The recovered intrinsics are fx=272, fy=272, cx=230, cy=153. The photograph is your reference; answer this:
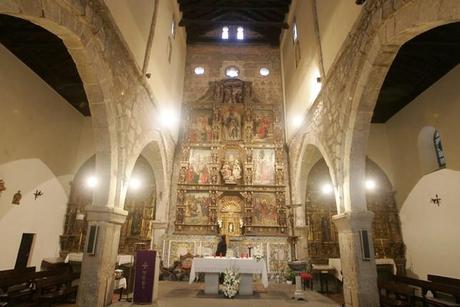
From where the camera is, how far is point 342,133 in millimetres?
6395

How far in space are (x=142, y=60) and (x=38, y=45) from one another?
2.71m

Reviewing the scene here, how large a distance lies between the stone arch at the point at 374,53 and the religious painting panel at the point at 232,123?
7.48 meters

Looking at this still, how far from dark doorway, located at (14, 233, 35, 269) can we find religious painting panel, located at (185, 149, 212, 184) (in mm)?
5952

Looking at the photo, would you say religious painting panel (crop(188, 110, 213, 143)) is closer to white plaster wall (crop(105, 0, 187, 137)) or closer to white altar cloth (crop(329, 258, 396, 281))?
white plaster wall (crop(105, 0, 187, 137))

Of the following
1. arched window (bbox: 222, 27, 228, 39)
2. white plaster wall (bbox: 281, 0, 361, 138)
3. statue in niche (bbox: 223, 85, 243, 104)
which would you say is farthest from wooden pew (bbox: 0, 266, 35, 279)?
arched window (bbox: 222, 27, 228, 39)

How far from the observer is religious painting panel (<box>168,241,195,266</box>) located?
440 inches

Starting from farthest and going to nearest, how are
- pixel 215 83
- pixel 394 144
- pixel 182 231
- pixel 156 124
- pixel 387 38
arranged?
pixel 215 83, pixel 182 231, pixel 394 144, pixel 156 124, pixel 387 38

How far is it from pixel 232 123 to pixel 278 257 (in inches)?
254

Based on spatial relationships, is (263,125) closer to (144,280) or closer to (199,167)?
(199,167)

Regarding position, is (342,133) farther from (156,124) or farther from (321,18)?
(156,124)

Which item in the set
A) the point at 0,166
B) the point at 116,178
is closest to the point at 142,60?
the point at 116,178

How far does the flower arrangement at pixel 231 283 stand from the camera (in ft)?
22.9

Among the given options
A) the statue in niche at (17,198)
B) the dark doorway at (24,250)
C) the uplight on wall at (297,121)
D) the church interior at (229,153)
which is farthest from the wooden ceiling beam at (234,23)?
the dark doorway at (24,250)

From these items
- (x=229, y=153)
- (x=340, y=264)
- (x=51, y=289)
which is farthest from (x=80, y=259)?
(x=340, y=264)
